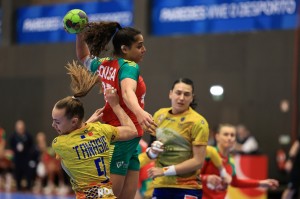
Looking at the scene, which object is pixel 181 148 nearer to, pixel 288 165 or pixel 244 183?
pixel 244 183

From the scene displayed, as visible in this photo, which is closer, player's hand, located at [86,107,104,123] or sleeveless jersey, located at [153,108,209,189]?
player's hand, located at [86,107,104,123]

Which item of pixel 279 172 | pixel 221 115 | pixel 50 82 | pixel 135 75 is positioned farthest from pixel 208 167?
pixel 50 82

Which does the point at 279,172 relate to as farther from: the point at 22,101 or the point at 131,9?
the point at 22,101

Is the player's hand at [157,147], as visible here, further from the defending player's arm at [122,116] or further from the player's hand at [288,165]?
the player's hand at [288,165]

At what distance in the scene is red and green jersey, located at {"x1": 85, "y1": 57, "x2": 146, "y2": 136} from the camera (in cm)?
539

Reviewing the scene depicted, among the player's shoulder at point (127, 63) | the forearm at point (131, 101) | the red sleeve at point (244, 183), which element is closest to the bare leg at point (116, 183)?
the forearm at point (131, 101)

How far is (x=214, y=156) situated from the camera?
712 centimetres

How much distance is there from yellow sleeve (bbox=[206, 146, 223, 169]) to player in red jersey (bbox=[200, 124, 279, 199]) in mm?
57

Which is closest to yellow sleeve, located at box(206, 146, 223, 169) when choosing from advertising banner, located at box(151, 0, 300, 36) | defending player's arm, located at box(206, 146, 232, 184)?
defending player's arm, located at box(206, 146, 232, 184)

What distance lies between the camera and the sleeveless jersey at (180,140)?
6.35 metres

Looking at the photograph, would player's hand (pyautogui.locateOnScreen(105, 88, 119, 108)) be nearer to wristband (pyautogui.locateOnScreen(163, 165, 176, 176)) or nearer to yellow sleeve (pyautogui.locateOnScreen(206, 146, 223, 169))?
wristband (pyautogui.locateOnScreen(163, 165, 176, 176))

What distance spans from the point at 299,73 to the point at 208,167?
8.92 m

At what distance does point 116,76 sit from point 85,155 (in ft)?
2.68

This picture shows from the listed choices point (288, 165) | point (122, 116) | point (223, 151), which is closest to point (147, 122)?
point (122, 116)
